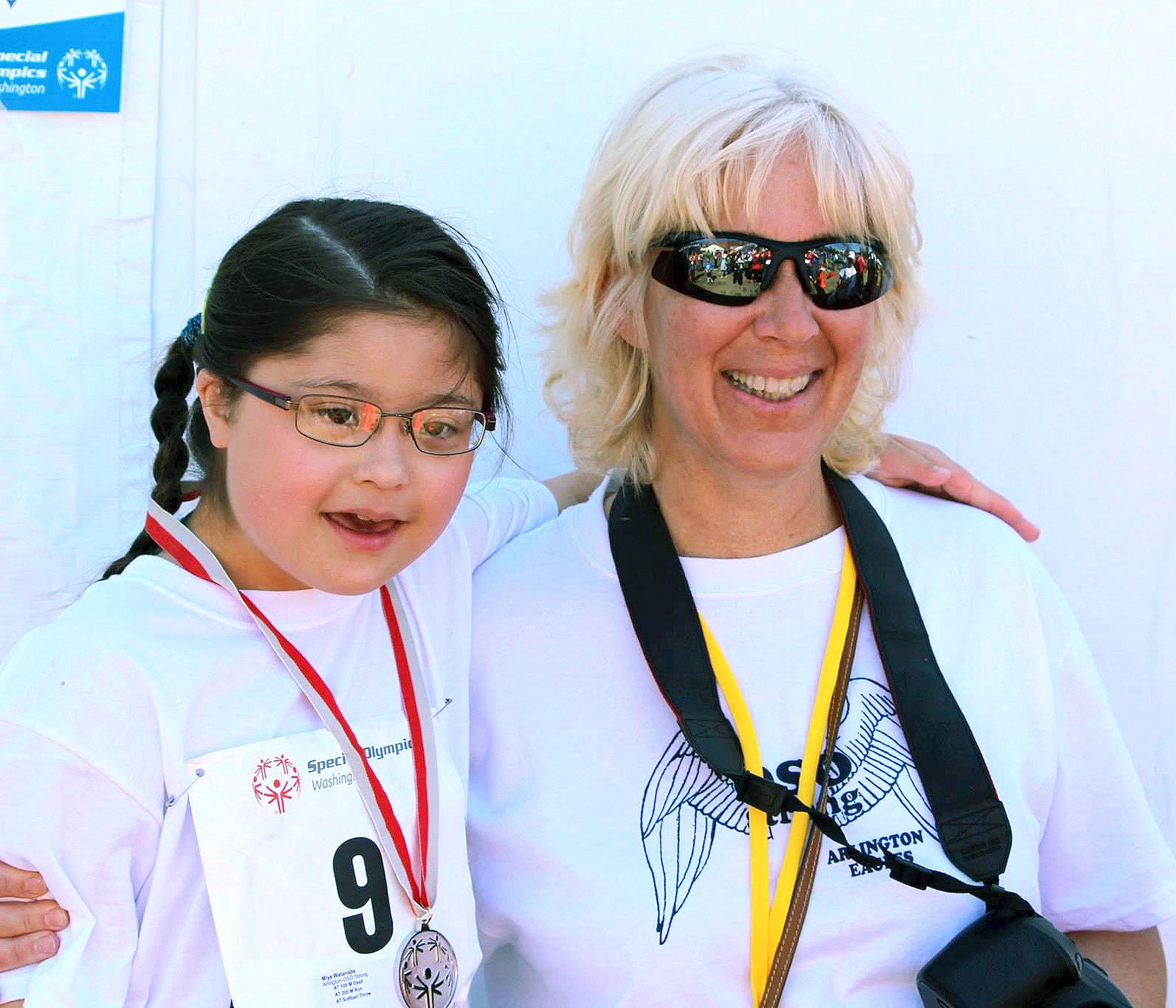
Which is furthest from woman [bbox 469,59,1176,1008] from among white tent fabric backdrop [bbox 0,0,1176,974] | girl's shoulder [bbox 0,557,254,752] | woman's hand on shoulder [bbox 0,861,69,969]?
white tent fabric backdrop [bbox 0,0,1176,974]

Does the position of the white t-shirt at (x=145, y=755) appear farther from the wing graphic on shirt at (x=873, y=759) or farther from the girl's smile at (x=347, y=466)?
the wing graphic on shirt at (x=873, y=759)

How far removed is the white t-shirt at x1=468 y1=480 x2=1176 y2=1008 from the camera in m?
1.93

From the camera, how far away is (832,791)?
1986 mm

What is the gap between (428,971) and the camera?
6.04 feet

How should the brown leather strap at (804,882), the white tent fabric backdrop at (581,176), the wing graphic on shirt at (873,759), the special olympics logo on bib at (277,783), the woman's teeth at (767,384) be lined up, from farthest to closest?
the white tent fabric backdrop at (581,176) → the woman's teeth at (767,384) → the wing graphic on shirt at (873,759) → the brown leather strap at (804,882) → the special olympics logo on bib at (277,783)

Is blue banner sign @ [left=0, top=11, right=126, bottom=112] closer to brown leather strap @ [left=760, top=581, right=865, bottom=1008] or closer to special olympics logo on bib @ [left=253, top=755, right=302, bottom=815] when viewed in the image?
special olympics logo on bib @ [left=253, top=755, right=302, bottom=815]

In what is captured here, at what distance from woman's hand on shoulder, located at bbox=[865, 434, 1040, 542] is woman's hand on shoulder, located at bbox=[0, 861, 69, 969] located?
1.71m

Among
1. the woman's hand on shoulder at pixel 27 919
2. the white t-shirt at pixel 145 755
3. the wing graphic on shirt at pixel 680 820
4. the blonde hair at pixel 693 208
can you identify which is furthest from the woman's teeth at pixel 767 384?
the woman's hand on shoulder at pixel 27 919

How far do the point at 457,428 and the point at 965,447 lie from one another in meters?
1.81

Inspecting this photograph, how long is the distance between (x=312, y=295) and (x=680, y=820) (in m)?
1.08

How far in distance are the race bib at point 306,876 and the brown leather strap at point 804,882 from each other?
512 mm

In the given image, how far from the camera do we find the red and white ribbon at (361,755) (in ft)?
6.06

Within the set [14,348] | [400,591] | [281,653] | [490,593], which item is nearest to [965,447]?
[490,593]

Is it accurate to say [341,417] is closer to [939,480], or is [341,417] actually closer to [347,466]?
[347,466]
